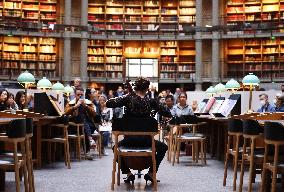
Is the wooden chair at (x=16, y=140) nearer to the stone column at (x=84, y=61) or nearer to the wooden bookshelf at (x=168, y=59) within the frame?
the stone column at (x=84, y=61)

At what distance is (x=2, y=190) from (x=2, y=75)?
18009 millimetres

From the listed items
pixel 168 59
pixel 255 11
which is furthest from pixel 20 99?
pixel 255 11

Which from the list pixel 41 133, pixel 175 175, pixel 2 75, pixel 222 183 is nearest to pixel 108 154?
pixel 41 133

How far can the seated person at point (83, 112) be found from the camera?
9.65m

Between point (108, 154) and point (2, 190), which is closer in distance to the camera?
point (2, 190)

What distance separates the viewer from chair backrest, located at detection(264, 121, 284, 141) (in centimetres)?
482

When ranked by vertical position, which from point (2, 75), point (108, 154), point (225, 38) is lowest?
point (108, 154)

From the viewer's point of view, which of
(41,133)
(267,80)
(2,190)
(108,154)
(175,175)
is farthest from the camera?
(267,80)

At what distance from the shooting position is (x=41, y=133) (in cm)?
873

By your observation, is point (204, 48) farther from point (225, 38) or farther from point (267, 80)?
point (267, 80)

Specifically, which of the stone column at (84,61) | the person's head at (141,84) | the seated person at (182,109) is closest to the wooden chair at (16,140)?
the person's head at (141,84)

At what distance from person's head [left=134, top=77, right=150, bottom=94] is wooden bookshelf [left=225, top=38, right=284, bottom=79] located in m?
17.8

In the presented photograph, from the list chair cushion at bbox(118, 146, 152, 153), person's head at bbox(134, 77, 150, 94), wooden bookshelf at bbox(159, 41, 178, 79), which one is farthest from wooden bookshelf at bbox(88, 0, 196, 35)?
chair cushion at bbox(118, 146, 152, 153)

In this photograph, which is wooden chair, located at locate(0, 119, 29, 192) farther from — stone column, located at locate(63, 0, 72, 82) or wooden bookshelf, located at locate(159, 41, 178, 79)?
wooden bookshelf, located at locate(159, 41, 178, 79)
